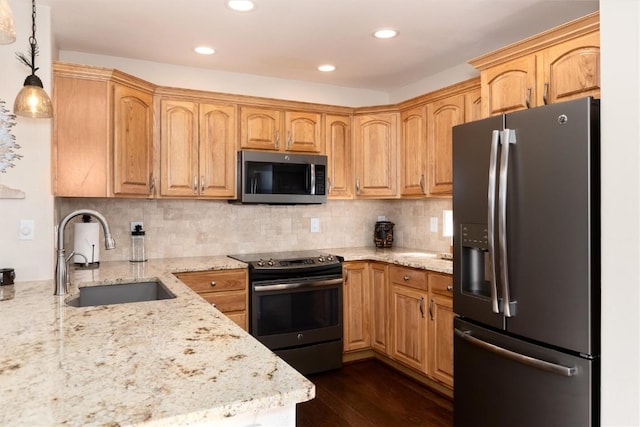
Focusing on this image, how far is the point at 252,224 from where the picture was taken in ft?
12.6

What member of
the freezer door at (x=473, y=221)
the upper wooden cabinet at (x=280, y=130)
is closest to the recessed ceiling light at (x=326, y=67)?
the upper wooden cabinet at (x=280, y=130)

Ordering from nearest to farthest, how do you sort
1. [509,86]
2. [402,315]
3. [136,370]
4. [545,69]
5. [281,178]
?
[136,370], [545,69], [509,86], [402,315], [281,178]

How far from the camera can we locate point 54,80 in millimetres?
2670

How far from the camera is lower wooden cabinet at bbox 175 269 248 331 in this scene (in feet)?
10.0

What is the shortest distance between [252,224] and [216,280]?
33.2 inches

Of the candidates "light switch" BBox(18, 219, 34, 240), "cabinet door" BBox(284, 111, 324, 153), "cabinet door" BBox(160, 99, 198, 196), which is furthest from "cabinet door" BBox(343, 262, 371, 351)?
"light switch" BBox(18, 219, 34, 240)

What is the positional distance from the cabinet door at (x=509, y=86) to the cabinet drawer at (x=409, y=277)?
1.16 metres

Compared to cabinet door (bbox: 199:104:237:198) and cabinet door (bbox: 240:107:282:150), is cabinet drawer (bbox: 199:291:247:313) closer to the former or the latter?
cabinet door (bbox: 199:104:237:198)

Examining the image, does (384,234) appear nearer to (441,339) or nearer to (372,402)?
(441,339)

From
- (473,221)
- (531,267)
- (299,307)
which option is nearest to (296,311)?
(299,307)

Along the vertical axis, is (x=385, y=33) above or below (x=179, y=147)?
above

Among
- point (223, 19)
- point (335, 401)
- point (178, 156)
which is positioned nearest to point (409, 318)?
point (335, 401)

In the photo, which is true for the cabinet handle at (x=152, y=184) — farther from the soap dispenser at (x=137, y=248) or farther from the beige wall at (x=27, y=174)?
the beige wall at (x=27, y=174)

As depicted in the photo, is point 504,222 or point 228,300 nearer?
point 504,222
